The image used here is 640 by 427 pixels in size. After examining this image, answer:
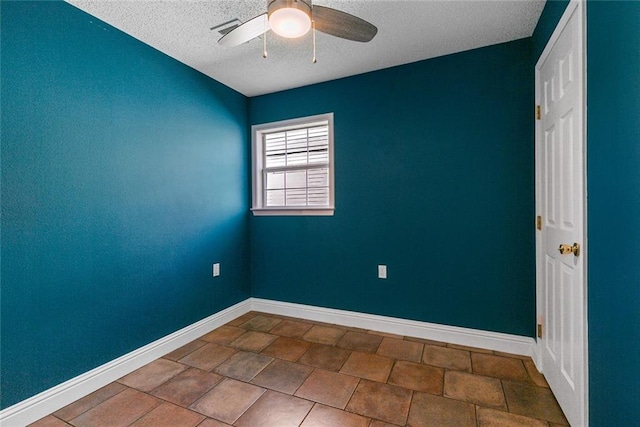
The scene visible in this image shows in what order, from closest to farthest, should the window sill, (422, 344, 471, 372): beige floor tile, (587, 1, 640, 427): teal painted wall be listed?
1. (587, 1, 640, 427): teal painted wall
2. (422, 344, 471, 372): beige floor tile
3. the window sill

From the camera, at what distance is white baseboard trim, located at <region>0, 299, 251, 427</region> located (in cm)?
151

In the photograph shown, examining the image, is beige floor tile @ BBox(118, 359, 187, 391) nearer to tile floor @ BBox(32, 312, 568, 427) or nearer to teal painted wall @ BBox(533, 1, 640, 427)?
tile floor @ BBox(32, 312, 568, 427)

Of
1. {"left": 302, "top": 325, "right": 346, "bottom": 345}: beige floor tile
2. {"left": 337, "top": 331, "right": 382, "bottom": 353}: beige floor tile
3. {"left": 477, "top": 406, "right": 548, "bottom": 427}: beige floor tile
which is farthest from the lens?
{"left": 302, "top": 325, "right": 346, "bottom": 345}: beige floor tile

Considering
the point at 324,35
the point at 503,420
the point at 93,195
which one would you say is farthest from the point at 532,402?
the point at 93,195

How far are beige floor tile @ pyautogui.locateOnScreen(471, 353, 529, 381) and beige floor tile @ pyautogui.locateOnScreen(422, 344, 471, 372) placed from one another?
5cm

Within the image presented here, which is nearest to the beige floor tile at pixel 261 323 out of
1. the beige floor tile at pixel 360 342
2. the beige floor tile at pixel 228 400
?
→ the beige floor tile at pixel 360 342

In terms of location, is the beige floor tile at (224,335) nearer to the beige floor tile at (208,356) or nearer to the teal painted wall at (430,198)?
the beige floor tile at (208,356)

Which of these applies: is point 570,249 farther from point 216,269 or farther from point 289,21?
point 216,269

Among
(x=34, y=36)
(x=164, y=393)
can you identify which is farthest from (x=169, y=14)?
(x=164, y=393)

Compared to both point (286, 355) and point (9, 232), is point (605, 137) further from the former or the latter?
point (9, 232)

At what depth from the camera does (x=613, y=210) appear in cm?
105

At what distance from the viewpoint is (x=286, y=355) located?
222 cm

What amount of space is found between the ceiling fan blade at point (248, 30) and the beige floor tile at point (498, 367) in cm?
255

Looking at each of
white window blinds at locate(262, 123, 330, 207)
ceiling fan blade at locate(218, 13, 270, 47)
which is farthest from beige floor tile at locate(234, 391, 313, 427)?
ceiling fan blade at locate(218, 13, 270, 47)
